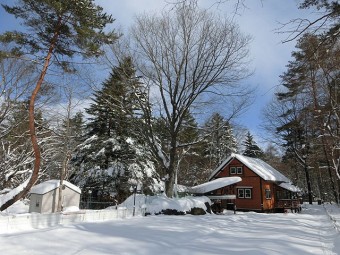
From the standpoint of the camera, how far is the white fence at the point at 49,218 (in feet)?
36.7

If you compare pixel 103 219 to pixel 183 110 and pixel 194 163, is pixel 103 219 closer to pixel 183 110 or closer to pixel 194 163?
pixel 183 110

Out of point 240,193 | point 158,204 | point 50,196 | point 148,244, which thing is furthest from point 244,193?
point 148,244

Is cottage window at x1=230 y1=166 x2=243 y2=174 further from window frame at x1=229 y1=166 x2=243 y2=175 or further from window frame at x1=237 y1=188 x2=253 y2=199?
window frame at x1=237 y1=188 x2=253 y2=199

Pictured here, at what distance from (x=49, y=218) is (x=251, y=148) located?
48.6m

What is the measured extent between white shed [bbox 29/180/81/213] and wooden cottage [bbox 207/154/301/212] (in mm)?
14228

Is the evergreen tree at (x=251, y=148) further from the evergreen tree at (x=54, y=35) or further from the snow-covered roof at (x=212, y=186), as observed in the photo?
the evergreen tree at (x=54, y=35)

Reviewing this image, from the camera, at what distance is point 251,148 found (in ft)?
187

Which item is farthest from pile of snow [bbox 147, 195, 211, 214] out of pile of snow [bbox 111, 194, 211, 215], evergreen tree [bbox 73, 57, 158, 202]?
evergreen tree [bbox 73, 57, 158, 202]

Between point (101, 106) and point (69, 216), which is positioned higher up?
point (101, 106)

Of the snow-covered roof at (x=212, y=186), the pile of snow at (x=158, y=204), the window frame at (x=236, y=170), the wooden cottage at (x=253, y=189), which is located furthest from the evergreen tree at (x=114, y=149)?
the window frame at (x=236, y=170)

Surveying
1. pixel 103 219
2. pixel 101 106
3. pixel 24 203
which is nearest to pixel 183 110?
pixel 101 106

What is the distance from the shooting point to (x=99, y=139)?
2589cm

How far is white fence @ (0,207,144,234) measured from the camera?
36.7ft

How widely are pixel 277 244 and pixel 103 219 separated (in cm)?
986
